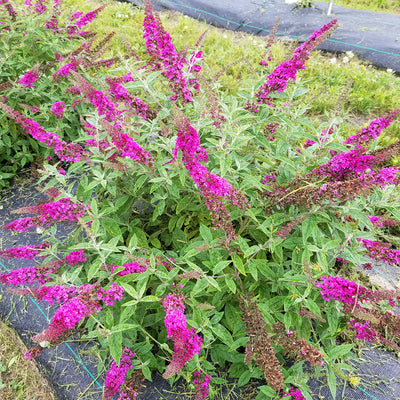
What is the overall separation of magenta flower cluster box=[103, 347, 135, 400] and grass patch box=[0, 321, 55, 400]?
850 mm

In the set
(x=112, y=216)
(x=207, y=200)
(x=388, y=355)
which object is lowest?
(x=388, y=355)

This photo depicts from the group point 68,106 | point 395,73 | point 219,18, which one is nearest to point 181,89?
point 68,106

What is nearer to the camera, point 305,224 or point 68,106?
point 305,224

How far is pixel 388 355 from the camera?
2.28 m

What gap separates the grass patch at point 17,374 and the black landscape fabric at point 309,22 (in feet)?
21.0

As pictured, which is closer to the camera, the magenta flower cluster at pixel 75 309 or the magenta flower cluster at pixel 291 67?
the magenta flower cluster at pixel 75 309

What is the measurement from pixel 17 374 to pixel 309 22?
759 centimetres

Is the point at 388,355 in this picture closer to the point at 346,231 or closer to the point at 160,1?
the point at 346,231

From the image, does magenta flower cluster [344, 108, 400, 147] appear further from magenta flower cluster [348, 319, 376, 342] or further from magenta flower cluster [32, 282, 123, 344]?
magenta flower cluster [32, 282, 123, 344]

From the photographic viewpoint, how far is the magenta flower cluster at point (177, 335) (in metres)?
1.32

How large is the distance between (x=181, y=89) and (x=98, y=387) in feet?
6.26

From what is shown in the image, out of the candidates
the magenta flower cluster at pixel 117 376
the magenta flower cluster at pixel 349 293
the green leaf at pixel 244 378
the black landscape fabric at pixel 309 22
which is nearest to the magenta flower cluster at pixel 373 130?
the magenta flower cluster at pixel 349 293

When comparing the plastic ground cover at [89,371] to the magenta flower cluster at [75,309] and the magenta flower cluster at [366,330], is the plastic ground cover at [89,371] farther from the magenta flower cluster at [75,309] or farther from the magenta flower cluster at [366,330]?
the magenta flower cluster at [75,309]

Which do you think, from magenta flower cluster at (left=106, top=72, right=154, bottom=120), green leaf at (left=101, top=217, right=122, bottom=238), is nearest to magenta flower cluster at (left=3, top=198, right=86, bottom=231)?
green leaf at (left=101, top=217, right=122, bottom=238)
